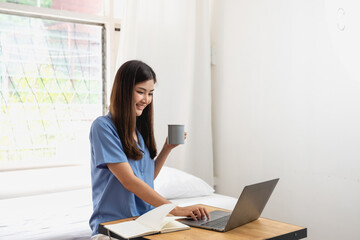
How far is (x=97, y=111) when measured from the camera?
3.18 metres

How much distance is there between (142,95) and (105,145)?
0.80 ft

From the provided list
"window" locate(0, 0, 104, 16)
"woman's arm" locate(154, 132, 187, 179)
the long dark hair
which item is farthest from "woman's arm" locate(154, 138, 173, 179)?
"window" locate(0, 0, 104, 16)

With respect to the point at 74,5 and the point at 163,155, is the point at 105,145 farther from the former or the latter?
the point at 74,5

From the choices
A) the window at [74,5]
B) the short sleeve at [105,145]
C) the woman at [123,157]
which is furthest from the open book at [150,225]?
the window at [74,5]

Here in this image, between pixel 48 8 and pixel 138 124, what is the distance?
1528 millimetres

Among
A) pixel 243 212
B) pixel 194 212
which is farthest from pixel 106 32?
pixel 243 212

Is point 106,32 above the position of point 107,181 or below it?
above

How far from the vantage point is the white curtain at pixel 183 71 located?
10.2ft

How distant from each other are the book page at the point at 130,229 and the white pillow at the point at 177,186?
1161 mm

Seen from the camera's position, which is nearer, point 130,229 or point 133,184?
point 130,229

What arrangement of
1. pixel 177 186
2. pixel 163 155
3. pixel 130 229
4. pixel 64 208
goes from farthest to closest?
pixel 177 186
pixel 64 208
pixel 163 155
pixel 130 229

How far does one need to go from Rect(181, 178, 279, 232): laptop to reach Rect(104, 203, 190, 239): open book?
0.08 meters

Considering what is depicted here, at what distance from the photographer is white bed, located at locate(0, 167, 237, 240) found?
74.7 inches

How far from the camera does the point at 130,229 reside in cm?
126
